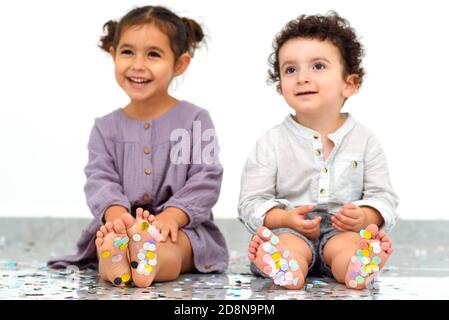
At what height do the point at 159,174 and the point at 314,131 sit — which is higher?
the point at 314,131

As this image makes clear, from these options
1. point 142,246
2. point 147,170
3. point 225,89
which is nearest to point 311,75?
point 147,170

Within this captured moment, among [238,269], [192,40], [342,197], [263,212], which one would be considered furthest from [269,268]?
[192,40]

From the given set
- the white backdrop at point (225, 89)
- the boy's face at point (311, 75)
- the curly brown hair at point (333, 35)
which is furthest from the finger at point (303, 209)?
the white backdrop at point (225, 89)

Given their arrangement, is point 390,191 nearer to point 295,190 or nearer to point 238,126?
point 295,190

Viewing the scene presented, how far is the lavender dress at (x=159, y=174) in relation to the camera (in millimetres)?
1824

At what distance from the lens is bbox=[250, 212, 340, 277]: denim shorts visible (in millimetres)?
1716

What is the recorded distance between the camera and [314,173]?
5.83 ft

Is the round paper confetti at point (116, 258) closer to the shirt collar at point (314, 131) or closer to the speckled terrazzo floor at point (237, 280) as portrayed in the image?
the speckled terrazzo floor at point (237, 280)

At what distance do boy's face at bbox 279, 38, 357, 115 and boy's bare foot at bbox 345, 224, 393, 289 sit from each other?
1.15ft

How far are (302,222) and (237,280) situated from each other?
0.19m

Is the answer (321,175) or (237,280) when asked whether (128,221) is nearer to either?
(237,280)

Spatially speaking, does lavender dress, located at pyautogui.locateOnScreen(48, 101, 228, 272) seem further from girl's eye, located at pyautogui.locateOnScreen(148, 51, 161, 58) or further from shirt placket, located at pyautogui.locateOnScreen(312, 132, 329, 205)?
shirt placket, located at pyautogui.locateOnScreen(312, 132, 329, 205)

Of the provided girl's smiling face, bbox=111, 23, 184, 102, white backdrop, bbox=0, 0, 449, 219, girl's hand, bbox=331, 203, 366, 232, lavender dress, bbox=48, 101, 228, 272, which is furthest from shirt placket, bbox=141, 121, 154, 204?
white backdrop, bbox=0, 0, 449, 219

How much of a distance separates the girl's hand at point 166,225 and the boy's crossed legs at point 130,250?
6cm
